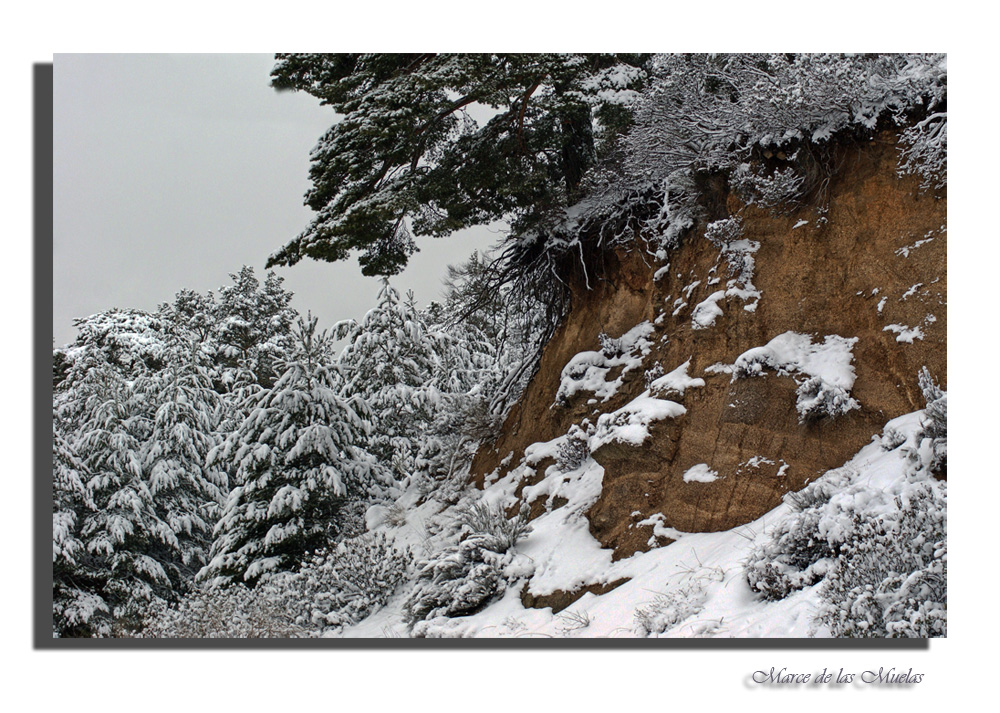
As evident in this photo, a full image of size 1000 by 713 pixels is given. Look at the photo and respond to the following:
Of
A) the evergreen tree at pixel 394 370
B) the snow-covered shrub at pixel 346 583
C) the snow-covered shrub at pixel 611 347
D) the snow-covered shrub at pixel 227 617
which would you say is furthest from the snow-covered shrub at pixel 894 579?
the evergreen tree at pixel 394 370

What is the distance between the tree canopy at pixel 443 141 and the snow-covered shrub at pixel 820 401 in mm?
2634

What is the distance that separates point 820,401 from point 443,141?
389cm

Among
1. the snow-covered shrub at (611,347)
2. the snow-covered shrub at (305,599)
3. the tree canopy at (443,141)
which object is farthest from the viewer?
the snow-covered shrub at (611,347)

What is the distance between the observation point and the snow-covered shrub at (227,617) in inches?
210

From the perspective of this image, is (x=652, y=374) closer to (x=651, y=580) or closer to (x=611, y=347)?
(x=611, y=347)

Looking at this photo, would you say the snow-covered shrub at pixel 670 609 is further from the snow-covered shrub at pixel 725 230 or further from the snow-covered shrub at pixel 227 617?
the snow-covered shrub at pixel 725 230

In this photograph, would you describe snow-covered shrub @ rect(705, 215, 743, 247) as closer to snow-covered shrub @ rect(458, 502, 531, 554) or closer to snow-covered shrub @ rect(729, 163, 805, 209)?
snow-covered shrub @ rect(729, 163, 805, 209)

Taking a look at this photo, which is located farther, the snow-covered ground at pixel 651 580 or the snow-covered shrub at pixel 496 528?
the snow-covered shrub at pixel 496 528

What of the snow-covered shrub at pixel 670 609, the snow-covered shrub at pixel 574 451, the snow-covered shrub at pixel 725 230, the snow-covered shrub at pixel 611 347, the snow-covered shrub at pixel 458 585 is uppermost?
the snow-covered shrub at pixel 725 230

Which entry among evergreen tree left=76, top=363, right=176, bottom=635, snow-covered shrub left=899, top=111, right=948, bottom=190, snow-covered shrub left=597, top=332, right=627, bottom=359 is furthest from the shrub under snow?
evergreen tree left=76, top=363, right=176, bottom=635
